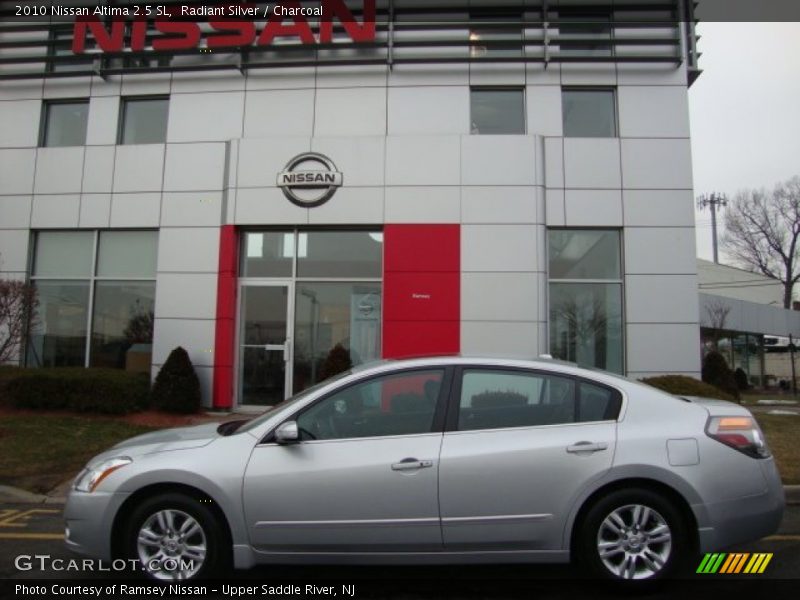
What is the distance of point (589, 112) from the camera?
12.6m

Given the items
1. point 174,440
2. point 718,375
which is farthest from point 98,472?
point 718,375

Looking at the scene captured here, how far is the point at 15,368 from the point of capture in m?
11.7

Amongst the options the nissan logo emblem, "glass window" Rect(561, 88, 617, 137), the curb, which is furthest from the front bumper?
"glass window" Rect(561, 88, 617, 137)

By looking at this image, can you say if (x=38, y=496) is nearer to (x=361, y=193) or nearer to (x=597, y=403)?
(x=597, y=403)

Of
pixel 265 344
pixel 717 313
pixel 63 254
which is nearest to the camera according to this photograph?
pixel 265 344

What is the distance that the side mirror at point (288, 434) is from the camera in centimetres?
403

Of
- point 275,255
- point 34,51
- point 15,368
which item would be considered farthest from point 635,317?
point 34,51

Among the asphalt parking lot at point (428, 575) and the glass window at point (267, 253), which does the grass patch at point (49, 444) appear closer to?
the asphalt parking lot at point (428, 575)

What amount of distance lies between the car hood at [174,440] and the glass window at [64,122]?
11.0 metres

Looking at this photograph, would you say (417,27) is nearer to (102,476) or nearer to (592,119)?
(592,119)

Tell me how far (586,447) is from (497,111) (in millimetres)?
9864

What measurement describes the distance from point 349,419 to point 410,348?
24.8 feet

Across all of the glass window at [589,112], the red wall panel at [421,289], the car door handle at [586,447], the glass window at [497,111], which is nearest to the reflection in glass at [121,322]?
the red wall panel at [421,289]

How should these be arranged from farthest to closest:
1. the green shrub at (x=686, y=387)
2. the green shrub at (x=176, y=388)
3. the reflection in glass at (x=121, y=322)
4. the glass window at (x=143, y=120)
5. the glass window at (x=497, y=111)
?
1. the glass window at (x=143, y=120)
2. the reflection in glass at (x=121, y=322)
3. the glass window at (x=497, y=111)
4. the green shrub at (x=176, y=388)
5. the green shrub at (x=686, y=387)
